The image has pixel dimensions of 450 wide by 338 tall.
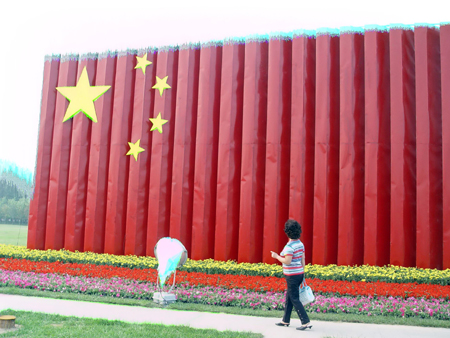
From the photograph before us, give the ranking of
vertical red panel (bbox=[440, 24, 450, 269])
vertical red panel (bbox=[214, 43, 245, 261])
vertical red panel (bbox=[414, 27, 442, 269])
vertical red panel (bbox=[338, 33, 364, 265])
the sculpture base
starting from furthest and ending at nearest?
vertical red panel (bbox=[214, 43, 245, 261])
vertical red panel (bbox=[338, 33, 364, 265])
vertical red panel (bbox=[414, 27, 442, 269])
vertical red panel (bbox=[440, 24, 450, 269])
the sculpture base

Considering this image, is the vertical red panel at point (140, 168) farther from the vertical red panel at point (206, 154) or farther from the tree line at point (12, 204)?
the tree line at point (12, 204)

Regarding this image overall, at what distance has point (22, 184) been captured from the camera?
1677 centimetres

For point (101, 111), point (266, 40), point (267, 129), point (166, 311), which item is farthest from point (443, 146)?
point (101, 111)

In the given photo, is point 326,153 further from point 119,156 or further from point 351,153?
point 119,156

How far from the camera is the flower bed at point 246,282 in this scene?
777 centimetres

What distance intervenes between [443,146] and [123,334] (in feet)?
28.1

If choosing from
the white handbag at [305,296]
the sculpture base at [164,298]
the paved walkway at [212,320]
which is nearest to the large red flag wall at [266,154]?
the sculpture base at [164,298]

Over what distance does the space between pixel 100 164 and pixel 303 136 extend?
5.96m

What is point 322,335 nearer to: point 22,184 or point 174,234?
point 174,234

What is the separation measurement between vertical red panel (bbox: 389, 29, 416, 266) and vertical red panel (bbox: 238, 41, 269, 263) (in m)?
3.21

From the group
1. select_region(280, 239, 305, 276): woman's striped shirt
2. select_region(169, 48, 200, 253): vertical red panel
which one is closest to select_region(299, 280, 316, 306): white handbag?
select_region(280, 239, 305, 276): woman's striped shirt

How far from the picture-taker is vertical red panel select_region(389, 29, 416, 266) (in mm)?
10219

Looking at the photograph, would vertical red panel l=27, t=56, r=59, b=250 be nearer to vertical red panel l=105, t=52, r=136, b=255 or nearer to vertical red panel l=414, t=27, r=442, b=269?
vertical red panel l=105, t=52, r=136, b=255

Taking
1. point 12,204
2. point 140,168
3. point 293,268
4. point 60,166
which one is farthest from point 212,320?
point 12,204
